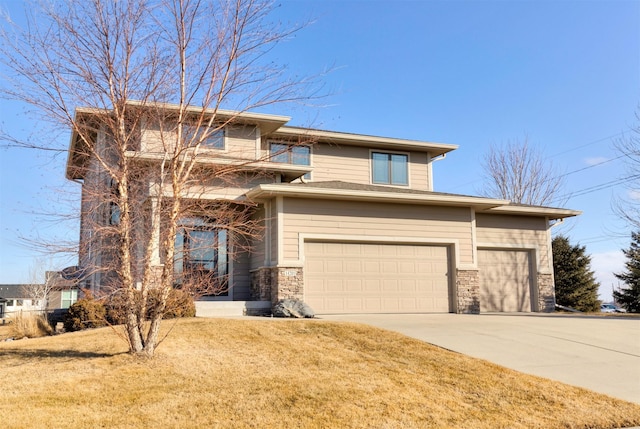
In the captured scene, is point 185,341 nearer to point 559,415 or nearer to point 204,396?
point 204,396

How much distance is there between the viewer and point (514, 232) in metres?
18.2

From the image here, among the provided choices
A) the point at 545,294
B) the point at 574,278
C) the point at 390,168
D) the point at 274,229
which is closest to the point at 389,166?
the point at 390,168

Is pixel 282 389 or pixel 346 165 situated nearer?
pixel 282 389

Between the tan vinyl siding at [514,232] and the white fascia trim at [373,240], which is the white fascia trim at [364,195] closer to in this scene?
the white fascia trim at [373,240]

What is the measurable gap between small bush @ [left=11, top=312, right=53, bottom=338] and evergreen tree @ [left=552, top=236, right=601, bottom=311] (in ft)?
66.6

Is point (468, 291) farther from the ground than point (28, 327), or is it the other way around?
point (468, 291)

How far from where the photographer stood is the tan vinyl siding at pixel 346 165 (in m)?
18.3

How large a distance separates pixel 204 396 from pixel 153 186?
13.9ft

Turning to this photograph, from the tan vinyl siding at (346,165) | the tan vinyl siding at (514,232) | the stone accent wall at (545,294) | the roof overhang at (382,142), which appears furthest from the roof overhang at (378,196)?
the roof overhang at (382,142)

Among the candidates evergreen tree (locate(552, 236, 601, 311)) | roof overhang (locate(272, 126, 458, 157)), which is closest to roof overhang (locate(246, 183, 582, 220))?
roof overhang (locate(272, 126, 458, 157))

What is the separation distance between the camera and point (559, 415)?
6387mm

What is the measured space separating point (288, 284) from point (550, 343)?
6.43 meters

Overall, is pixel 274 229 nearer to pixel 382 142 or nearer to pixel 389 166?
pixel 382 142

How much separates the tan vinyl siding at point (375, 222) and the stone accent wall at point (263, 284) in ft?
2.68
